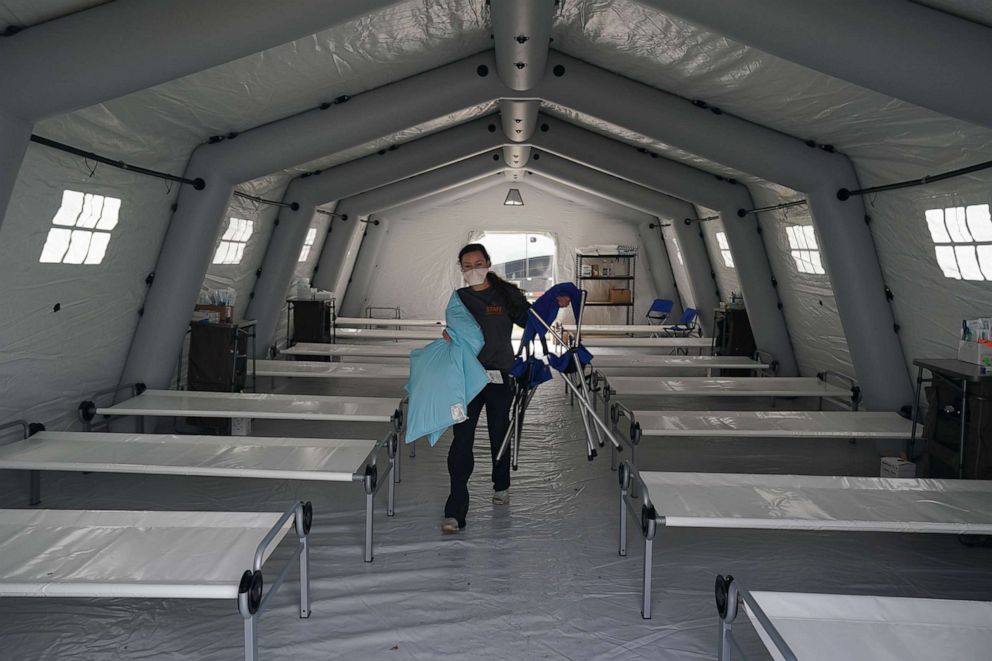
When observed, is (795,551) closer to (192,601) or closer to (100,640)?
(192,601)

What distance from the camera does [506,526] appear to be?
3.86 m

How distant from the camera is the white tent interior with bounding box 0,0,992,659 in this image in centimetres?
312

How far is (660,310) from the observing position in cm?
1245

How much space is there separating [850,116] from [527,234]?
9667 mm

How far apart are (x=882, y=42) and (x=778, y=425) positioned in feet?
8.25

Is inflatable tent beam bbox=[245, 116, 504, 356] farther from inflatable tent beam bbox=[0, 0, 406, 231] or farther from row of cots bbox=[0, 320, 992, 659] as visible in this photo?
inflatable tent beam bbox=[0, 0, 406, 231]

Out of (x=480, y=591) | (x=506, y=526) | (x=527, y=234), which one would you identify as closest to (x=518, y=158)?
(x=527, y=234)

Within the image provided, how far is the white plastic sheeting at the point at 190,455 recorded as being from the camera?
3.57m

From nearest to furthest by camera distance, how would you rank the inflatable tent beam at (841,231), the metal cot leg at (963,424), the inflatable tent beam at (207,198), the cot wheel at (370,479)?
the cot wheel at (370,479)
the metal cot leg at (963,424)
the inflatable tent beam at (841,231)
the inflatable tent beam at (207,198)

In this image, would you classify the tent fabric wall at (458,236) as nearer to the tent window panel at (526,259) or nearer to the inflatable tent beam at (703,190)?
the tent window panel at (526,259)

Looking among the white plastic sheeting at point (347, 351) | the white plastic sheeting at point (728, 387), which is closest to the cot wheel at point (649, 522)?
the white plastic sheeting at point (728, 387)

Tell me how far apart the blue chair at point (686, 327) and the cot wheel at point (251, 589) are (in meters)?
9.36

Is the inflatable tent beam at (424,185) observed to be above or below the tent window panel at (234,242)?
above

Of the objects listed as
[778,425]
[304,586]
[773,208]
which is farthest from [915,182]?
[304,586]
